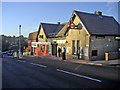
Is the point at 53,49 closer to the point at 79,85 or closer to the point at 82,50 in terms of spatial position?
the point at 82,50

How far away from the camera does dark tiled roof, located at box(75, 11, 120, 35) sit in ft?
62.4

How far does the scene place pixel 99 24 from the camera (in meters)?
20.8

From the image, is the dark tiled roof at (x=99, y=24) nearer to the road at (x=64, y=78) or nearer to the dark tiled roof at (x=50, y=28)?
the road at (x=64, y=78)

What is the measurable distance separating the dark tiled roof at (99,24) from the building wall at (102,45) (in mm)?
936

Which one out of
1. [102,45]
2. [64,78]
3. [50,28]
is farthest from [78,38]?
[50,28]

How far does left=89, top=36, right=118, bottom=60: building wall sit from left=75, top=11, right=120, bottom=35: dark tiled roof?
936 mm

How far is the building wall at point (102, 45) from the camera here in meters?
18.2

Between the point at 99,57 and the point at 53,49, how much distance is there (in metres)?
12.2

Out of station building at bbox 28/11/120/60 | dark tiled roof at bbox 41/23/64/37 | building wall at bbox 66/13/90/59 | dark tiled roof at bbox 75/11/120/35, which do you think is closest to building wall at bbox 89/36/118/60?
station building at bbox 28/11/120/60

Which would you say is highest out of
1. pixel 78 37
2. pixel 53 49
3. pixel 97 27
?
pixel 97 27

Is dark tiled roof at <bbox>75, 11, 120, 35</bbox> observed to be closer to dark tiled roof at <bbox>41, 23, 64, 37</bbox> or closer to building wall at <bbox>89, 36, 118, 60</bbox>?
building wall at <bbox>89, 36, 118, 60</bbox>

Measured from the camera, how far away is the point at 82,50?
63.1ft

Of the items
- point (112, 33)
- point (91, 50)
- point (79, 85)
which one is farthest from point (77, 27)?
point (79, 85)

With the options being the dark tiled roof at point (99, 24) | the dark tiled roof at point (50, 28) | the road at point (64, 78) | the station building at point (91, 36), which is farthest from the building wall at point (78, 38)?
the dark tiled roof at point (50, 28)
